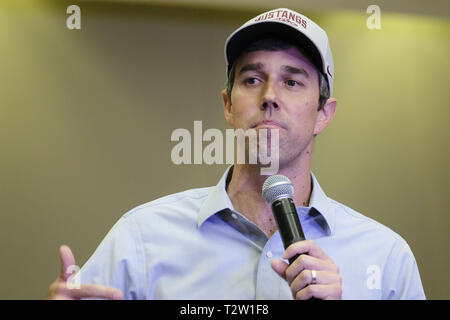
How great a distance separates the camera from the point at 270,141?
4.33 feet

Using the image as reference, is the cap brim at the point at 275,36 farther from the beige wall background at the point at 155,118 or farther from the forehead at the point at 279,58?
the beige wall background at the point at 155,118

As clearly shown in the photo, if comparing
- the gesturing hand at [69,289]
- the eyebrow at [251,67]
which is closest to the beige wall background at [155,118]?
the eyebrow at [251,67]

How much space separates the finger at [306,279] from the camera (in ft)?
3.07

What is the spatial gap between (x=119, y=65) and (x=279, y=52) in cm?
46

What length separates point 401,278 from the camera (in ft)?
4.34

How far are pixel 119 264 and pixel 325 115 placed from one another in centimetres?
70

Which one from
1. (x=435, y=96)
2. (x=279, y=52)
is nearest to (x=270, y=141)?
(x=279, y=52)

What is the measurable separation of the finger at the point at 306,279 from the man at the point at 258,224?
0.95ft

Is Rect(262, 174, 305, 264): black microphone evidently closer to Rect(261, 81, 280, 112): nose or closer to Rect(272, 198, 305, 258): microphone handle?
Rect(272, 198, 305, 258): microphone handle

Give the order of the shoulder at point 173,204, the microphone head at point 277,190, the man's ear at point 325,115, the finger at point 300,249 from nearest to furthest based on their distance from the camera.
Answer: the finger at point 300,249, the microphone head at point 277,190, the shoulder at point 173,204, the man's ear at point 325,115

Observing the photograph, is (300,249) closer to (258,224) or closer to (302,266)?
(302,266)

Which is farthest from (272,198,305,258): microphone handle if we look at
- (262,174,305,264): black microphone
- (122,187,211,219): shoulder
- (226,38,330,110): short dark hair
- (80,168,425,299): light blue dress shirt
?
(226,38,330,110): short dark hair

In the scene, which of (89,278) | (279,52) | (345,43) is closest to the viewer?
(89,278)
